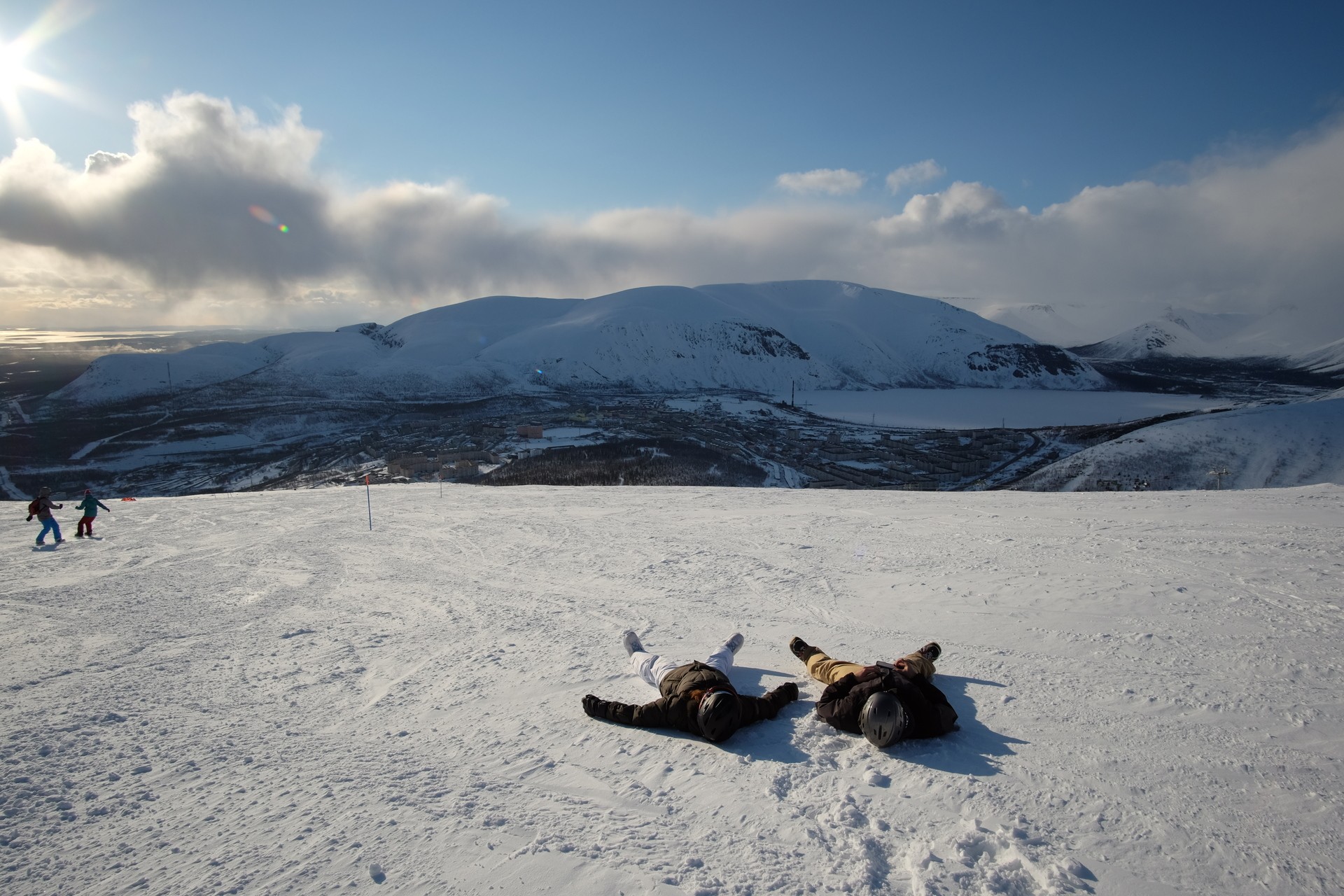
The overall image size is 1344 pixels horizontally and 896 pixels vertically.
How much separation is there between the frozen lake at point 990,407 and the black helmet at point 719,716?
240 feet

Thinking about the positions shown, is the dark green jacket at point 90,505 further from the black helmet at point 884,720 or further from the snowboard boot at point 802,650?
the black helmet at point 884,720

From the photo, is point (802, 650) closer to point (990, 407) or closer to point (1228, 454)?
point (1228, 454)

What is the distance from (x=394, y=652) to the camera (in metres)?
6.91

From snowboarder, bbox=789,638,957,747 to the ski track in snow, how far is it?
13 cm

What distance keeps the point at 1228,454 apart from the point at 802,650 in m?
41.6

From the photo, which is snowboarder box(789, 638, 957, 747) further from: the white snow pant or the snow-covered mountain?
the snow-covered mountain

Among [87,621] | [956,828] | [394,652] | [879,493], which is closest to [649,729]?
[956,828]

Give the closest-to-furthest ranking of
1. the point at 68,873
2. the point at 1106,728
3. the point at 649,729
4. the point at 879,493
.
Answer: the point at 68,873
the point at 1106,728
the point at 649,729
the point at 879,493

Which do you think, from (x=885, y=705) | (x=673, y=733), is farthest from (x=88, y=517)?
(x=885, y=705)

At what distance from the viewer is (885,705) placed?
451cm

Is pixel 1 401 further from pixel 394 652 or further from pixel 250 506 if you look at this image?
pixel 394 652

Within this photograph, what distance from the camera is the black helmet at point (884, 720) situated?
447cm

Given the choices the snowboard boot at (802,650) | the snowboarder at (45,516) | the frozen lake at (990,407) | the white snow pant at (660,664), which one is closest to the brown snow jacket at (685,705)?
the white snow pant at (660,664)

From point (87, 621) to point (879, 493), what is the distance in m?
15.7
